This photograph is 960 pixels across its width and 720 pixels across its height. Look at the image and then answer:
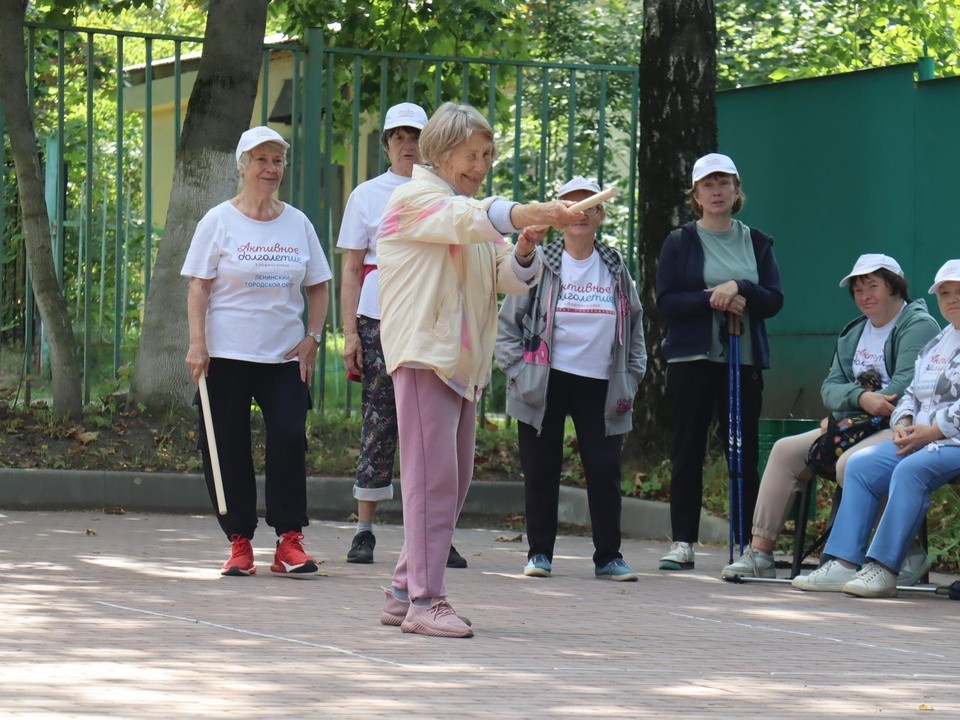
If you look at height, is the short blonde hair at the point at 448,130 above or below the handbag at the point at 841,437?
above

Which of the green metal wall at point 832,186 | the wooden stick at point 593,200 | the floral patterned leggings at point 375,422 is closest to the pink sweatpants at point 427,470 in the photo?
the wooden stick at point 593,200

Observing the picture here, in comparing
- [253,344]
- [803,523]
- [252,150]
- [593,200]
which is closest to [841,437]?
[803,523]

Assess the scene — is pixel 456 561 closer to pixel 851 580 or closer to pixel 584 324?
pixel 584 324

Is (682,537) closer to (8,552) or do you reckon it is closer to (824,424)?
(824,424)

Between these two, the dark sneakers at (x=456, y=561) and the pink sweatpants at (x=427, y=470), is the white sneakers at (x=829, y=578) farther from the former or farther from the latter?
the pink sweatpants at (x=427, y=470)

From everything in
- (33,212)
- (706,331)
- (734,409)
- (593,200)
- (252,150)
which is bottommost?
(734,409)

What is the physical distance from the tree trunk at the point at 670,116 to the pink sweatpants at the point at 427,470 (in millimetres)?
5267

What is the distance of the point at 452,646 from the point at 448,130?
1770 mm

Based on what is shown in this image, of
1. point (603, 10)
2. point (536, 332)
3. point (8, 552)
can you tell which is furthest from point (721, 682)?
point (603, 10)

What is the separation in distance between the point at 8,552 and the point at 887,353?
4340 mm

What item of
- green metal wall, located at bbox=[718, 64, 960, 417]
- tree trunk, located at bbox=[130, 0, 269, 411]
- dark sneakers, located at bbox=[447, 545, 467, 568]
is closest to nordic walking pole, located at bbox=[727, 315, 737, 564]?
dark sneakers, located at bbox=[447, 545, 467, 568]

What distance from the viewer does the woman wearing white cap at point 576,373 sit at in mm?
8484

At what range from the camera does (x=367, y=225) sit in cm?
866

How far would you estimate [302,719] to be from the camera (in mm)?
4629
